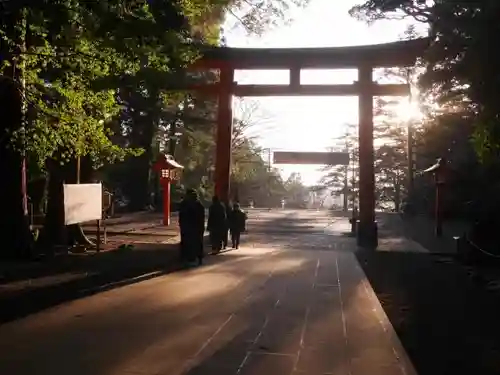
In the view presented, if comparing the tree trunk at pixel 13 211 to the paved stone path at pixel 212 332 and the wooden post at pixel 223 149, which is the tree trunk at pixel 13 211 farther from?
the wooden post at pixel 223 149

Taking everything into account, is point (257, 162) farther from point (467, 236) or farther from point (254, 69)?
point (467, 236)

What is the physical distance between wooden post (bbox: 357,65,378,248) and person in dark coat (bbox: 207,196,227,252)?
6.53 meters

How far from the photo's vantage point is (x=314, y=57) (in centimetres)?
2105

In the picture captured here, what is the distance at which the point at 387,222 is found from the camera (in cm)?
3484

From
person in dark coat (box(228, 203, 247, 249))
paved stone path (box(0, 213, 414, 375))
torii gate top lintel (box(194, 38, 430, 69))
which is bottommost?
paved stone path (box(0, 213, 414, 375))

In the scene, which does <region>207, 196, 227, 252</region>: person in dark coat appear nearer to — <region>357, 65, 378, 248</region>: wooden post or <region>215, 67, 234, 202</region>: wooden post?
<region>215, 67, 234, 202</region>: wooden post

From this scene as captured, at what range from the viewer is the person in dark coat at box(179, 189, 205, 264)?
13719 mm

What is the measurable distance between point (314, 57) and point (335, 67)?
3.19 ft

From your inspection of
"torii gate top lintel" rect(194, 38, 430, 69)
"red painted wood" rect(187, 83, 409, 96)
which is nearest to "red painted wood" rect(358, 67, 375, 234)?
"red painted wood" rect(187, 83, 409, 96)

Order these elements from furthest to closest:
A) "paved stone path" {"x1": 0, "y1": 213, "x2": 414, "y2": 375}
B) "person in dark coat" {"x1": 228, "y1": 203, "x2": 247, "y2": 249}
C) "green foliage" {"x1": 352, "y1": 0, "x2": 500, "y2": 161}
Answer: "person in dark coat" {"x1": 228, "y1": 203, "x2": 247, "y2": 249}
"green foliage" {"x1": 352, "y1": 0, "x2": 500, "y2": 161}
"paved stone path" {"x1": 0, "y1": 213, "x2": 414, "y2": 375}

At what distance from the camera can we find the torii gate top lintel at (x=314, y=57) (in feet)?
68.0

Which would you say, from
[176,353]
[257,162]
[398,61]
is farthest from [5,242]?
[257,162]

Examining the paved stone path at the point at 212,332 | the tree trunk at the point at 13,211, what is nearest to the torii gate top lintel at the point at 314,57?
the tree trunk at the point at 13,211

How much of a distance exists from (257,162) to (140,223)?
24782 mm
